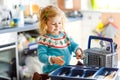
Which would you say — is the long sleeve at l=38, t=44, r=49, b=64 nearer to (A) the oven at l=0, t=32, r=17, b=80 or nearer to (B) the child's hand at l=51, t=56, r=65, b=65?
(B) the child's hand at l=51, t=56, r=65, b=65

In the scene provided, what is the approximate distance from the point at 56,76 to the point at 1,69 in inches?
61.3

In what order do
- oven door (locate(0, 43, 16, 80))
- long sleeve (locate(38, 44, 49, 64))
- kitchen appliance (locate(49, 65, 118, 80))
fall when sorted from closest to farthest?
kitchen appliance (locate(49, 65, 118, 80)) < long sleeve (locate(38, 44, 49, 64)) < oven door (locate(0, 43, 16, 80))

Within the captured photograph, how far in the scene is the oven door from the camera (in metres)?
2.73

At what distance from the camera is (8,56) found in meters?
2.81

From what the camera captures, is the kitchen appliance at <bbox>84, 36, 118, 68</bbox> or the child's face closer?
the kitchen appliance at <bbox>84, 36, 118, 68</bbox>

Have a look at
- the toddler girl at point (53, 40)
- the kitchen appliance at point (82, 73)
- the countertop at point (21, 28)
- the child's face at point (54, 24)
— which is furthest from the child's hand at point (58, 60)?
the countertop at point (21, 28)

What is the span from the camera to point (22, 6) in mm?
3098

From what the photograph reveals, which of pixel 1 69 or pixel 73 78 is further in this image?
pixel 1 69

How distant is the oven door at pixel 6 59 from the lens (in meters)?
2.73

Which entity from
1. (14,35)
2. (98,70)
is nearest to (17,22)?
(14,35)

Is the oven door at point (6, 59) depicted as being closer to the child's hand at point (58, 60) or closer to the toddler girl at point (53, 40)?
the toddler girl at point (53, 40)

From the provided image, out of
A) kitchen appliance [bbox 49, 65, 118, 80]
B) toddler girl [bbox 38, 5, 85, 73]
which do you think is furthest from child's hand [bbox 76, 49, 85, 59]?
kitchen appliance [bbox 49, 65, 118, 80]

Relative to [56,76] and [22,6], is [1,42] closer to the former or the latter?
[22,6]

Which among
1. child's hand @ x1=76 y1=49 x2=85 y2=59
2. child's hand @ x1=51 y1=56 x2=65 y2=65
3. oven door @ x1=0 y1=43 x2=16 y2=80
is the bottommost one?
oven door @ x1=0 y1=43 x2=16 y2=80
